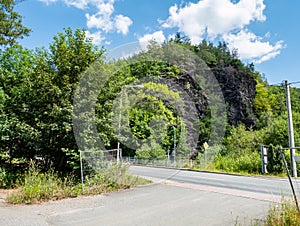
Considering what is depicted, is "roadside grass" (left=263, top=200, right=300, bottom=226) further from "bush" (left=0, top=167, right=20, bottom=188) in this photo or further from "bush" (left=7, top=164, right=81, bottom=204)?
"bush" (left=0, top=167, right=20, bottom=188)

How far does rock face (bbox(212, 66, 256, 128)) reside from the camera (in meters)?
49.4

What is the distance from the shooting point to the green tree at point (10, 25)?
45.6 feet

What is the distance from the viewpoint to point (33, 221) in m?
5.38

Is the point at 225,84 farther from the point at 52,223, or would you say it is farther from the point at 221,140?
the point at 52,223

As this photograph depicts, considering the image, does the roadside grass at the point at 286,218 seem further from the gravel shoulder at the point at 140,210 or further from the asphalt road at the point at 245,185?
the asphalt road at the point at 245,185

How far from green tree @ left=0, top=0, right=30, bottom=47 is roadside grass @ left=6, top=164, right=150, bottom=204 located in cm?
886

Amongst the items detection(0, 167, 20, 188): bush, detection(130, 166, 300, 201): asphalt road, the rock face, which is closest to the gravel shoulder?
detection(130, 166, 300, 201): asphalt road

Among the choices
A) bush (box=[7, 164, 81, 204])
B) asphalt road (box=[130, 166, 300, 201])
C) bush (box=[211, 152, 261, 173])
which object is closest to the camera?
bush (box=[7, 164, 81, 204])

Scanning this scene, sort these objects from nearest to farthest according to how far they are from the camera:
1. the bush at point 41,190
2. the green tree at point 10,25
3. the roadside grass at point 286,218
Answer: the roadside grass at point 286,218 → the bush at point 41,190 → the green tree at point 10,25

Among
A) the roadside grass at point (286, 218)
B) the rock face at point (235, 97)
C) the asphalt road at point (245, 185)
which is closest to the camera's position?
the roadside grass at point (286, 218)

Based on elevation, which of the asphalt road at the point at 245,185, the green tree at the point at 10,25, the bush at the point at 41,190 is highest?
the green tree at the point at 10,25

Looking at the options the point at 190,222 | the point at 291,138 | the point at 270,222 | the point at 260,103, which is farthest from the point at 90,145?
the point at 260,103

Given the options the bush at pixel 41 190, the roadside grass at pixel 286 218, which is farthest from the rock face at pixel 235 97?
the roadside grass at pixel 286 218

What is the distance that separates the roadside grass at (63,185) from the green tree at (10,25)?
349 inches
